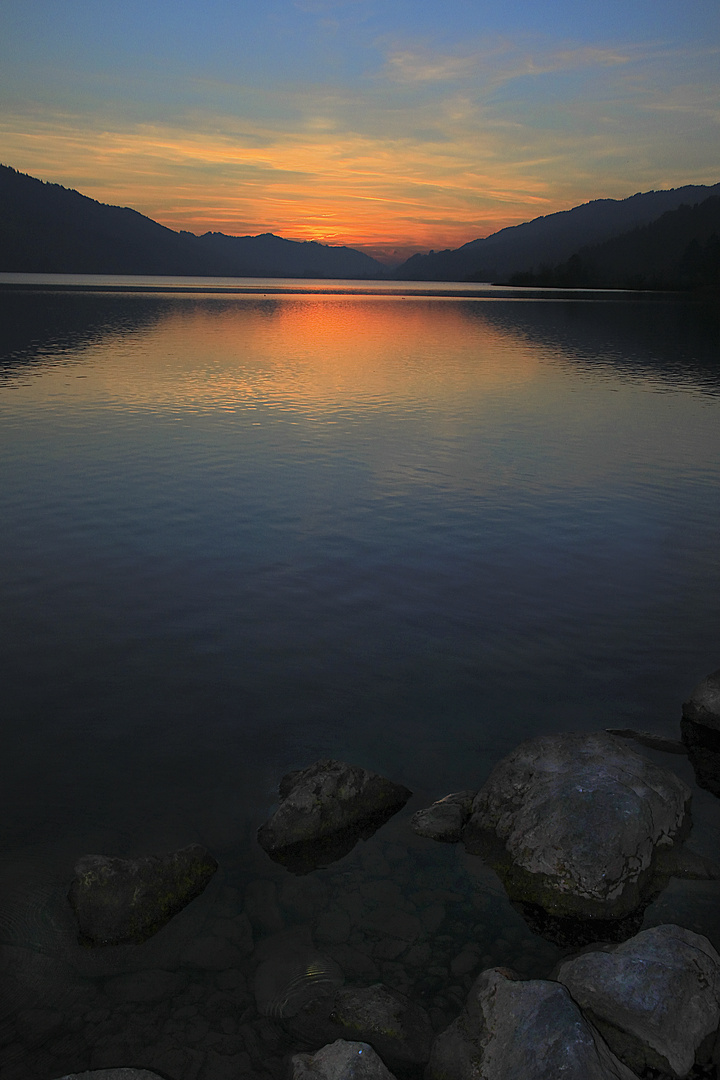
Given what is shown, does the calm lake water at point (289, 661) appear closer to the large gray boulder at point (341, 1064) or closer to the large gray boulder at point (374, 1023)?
the large gray boulder at point (374, 1023)

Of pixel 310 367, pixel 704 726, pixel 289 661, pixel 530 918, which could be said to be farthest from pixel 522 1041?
pixel 310 367

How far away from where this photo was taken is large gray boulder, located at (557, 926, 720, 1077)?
7379mm

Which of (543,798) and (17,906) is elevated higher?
(543,798)

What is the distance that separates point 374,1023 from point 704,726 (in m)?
8.91

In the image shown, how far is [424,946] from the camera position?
29.6 ft

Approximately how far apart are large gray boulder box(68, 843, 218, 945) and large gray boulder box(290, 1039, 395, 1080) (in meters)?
2.81

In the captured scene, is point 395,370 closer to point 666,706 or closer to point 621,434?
point 621,434

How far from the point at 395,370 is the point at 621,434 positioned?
3098cm

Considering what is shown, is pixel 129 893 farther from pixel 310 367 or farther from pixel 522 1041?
pixel 310 367

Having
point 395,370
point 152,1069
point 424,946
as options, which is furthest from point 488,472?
point 395,370

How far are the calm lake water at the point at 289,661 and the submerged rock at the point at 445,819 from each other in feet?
0.98

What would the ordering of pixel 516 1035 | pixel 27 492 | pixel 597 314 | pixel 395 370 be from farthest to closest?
1. pixel 597 314
2. pixel 395 370
3. pixel 27 492
4. pixel 516 1035

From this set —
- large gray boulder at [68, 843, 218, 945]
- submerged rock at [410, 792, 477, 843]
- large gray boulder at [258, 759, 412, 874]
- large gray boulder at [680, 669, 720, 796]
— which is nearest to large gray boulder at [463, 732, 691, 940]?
submerged rock at [410, 792, 477, 843]

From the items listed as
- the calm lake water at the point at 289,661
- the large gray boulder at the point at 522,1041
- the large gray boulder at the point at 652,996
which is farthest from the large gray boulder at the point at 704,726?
the large gray boulder at the point at 522,1041
